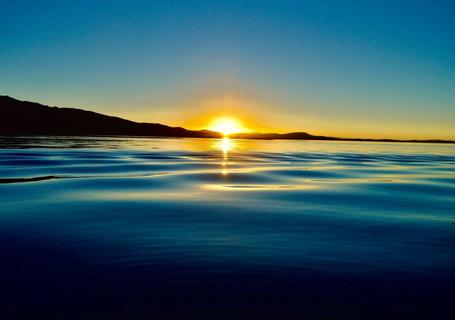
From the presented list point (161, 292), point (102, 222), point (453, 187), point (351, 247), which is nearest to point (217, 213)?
point (102, 222)

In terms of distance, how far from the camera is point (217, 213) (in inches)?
353

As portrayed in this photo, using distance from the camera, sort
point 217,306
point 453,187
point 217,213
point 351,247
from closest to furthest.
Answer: point 217,306 → point 351,247 → point 217,213 → point 453,187

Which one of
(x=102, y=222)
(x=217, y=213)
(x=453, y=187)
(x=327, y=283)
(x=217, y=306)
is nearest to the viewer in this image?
(x=217, y=306)

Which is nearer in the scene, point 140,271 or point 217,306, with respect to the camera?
point 217,306

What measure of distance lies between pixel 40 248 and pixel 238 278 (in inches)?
125

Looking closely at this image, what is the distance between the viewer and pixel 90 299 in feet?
13.3

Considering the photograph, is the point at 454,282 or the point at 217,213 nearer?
the point at 454,282

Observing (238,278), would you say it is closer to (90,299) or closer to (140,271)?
(140,271)

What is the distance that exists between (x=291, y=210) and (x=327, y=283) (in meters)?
4.82

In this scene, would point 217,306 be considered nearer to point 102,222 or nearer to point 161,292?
point 161,292

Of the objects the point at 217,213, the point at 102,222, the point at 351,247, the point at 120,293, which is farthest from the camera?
the point at 217,213

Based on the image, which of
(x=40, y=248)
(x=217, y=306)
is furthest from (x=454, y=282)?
(x=40, y=248)

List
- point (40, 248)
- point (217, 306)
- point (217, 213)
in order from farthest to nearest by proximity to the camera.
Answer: point (217, 213) → point (40, 248) → point (217, 306)

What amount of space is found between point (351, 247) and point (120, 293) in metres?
3.77
